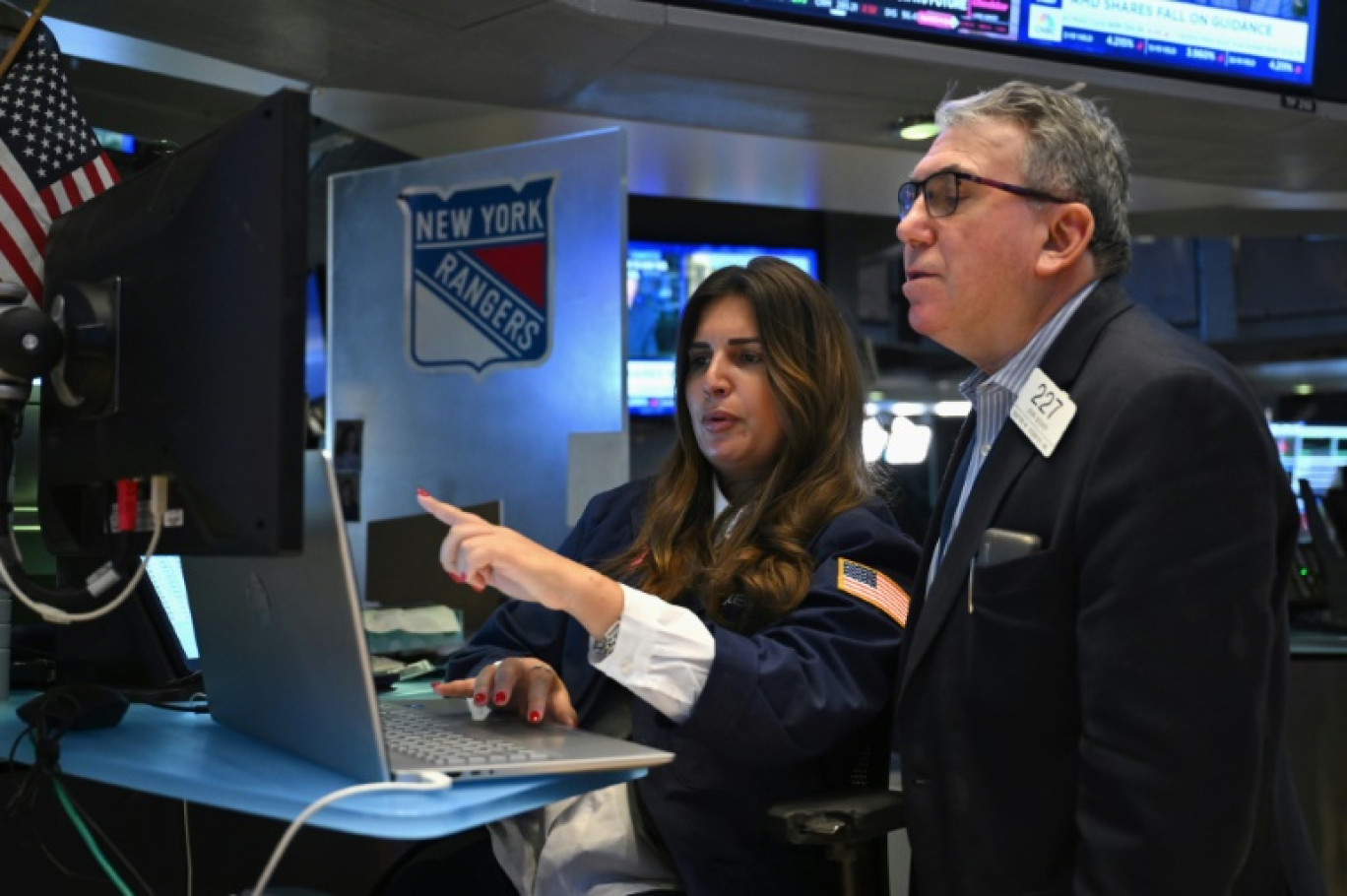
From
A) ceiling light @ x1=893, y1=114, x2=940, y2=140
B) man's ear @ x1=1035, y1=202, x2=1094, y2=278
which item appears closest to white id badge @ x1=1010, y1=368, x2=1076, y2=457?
man's ear @ x1=1035, y1=202, x2=1094, y2=278

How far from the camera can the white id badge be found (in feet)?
5.07

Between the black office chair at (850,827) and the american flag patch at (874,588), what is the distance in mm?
232

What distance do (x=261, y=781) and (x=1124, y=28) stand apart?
2805 millimetres

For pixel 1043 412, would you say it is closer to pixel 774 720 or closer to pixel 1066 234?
pixel 1066 234

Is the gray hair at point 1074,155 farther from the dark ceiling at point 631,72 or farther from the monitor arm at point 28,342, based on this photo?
the dark ceiling at point 631,72

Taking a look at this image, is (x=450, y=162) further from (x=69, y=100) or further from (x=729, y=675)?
(x=729, y=675)

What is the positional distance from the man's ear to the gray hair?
0.7 inches

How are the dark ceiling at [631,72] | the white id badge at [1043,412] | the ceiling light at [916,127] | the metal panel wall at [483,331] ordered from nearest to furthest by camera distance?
the white id badge at [1043,412], the dark ceiling at [631,72], the metal panel wall at [483,331], the ceiling light at [916,127]

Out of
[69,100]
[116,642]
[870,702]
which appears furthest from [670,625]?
[69,100]

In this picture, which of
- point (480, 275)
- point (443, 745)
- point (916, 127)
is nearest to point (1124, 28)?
point (916, 127)

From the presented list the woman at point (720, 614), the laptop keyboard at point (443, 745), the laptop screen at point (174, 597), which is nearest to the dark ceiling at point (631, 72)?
the woman at point (720, 614)

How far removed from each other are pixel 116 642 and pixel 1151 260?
21.8 feet

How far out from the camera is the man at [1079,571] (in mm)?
1391

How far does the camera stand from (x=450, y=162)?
367cm
